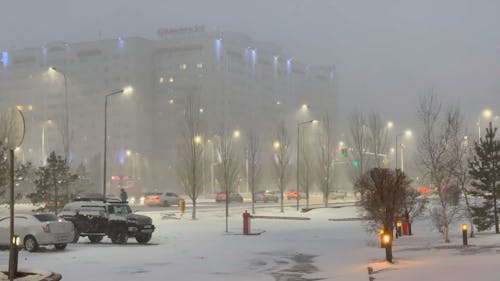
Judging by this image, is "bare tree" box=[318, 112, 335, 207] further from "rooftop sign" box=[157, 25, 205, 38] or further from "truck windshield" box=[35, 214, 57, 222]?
"rooftop sign" box=[157, 25, 205, 38]

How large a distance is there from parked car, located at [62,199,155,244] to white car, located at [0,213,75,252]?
3.02m

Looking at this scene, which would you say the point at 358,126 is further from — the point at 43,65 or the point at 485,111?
the point at 43,65

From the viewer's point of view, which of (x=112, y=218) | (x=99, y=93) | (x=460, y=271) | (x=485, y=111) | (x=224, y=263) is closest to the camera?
(x=460, y=271)

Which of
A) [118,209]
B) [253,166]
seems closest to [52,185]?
[118,209]

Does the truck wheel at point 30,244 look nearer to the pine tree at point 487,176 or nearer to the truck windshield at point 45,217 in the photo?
the truck windshield at point 45,217

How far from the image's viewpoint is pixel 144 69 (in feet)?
428

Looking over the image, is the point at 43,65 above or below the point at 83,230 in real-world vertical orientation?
above

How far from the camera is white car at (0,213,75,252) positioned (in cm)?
2242

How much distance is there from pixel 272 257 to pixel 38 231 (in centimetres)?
852

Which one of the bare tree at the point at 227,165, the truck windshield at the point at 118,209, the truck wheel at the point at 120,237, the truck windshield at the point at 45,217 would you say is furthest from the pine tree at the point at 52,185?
the truck windshield at the point at 45,217

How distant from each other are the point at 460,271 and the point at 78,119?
123 m

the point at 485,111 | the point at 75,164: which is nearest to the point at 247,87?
the point at 75,164

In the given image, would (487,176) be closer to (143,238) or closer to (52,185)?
(143,238)

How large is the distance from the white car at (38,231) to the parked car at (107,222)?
3016mm
